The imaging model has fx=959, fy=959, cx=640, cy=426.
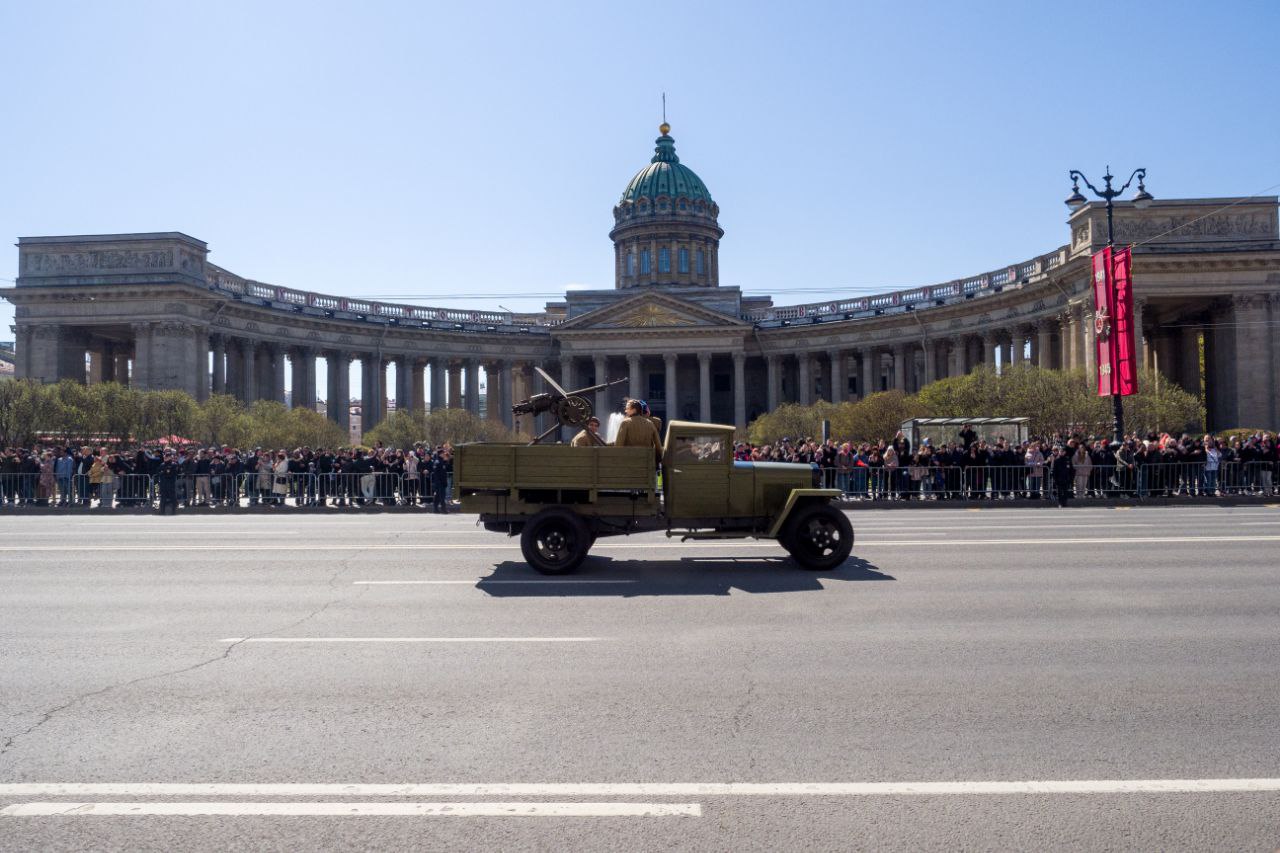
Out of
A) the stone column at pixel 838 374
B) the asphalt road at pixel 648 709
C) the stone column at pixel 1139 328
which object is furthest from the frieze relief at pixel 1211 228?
the asphalt road at pixel 648 709

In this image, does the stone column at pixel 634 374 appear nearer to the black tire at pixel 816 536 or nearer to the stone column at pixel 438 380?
the stone column at pixel 438 380

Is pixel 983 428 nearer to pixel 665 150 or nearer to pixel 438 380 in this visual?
pixel 438 380

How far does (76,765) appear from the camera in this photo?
5.48m

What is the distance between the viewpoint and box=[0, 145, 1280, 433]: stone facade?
164ft

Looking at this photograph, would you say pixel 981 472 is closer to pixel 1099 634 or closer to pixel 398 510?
pixel 398 510

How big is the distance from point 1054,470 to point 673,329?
55914mm

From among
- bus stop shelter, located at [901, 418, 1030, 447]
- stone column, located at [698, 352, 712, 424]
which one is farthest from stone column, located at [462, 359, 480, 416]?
bus stop shelter, located at [901, 418, 1030, 447]

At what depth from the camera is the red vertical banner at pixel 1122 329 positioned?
3183 cm

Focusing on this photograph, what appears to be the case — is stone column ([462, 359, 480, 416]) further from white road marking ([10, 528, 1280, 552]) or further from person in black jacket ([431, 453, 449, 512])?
white road marking ([10, 528, 1280, 552])

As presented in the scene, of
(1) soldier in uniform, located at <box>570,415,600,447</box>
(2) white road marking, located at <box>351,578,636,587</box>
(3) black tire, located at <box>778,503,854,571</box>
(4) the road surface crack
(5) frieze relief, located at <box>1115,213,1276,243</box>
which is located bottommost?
(4) the road surface crack

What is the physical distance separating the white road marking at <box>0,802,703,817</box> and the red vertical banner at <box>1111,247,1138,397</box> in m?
31.3

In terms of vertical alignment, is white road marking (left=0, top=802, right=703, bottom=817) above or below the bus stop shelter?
below

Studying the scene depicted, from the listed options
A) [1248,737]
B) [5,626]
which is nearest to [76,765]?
[5,626]

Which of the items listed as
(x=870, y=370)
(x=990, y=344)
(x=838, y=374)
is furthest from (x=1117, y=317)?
(x=838, y=374)
